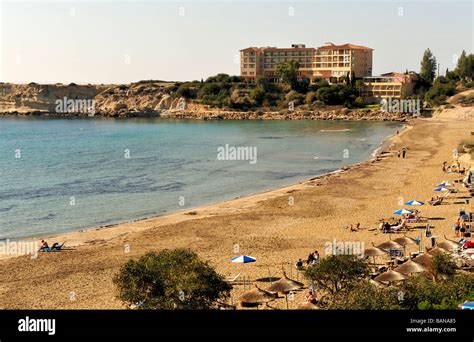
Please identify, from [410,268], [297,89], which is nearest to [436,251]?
[410,268]

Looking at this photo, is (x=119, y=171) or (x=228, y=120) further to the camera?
(x=228, y=120)

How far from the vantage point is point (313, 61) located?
130750 mm

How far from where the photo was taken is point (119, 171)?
48906 millimetres

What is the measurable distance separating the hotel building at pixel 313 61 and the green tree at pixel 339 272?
372 feet

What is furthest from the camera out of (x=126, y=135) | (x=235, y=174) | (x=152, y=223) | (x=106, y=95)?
(x=106, y=95)

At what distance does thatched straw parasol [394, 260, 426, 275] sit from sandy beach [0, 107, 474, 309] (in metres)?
3.02

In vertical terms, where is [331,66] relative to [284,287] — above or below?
above

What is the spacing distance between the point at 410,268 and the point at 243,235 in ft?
32.1

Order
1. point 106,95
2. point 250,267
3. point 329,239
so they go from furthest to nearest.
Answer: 1. point 106,95
2. point 329,239
3. point 250,267

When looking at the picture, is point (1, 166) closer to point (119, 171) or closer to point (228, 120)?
point (119, 171)

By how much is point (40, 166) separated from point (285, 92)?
79058 millimetres

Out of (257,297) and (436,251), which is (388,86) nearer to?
(436,251)

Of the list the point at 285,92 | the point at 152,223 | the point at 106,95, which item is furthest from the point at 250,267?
the point at 106,95
